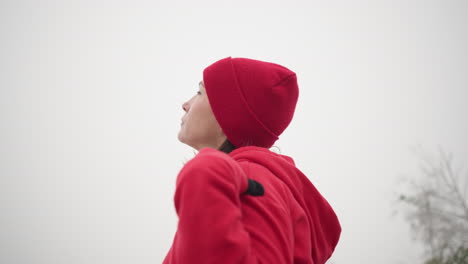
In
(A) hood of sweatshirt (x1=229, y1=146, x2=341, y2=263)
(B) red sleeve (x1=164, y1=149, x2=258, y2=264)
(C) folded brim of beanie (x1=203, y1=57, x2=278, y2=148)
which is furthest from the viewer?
(C) folded brim of beanie (x1=203, y1=57, x2=278, y2=148)

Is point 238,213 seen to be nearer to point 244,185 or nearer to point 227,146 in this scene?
point 244,185

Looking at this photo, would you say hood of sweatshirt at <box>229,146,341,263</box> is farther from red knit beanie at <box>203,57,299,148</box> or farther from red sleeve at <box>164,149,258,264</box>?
red sleeve at <box>164,149,258,264</box>

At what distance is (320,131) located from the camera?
164 metres

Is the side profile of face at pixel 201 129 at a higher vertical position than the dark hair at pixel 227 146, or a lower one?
higher

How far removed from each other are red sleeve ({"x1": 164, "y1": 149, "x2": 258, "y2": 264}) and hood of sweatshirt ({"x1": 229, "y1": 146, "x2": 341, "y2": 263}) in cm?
36

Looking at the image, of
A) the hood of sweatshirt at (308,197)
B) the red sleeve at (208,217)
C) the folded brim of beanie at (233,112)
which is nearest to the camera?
the red sleeve at (208,217)

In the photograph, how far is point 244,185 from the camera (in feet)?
2.24

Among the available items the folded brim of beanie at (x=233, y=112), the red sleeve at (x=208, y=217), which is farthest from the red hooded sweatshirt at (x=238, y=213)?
the folded brim of beanie at (x=233, y=112)

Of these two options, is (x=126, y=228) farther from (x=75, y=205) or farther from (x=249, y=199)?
(x=249, y=199)

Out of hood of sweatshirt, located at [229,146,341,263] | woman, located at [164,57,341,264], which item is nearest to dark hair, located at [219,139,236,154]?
woman, located at [164,57,341,264]

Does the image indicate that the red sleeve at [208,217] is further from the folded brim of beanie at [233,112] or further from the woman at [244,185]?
the folded brim of beanie at [233,112]

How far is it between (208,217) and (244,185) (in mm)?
146

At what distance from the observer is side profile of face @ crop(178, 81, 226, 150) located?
1146 mm

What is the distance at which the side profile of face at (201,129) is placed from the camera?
1.15 m
